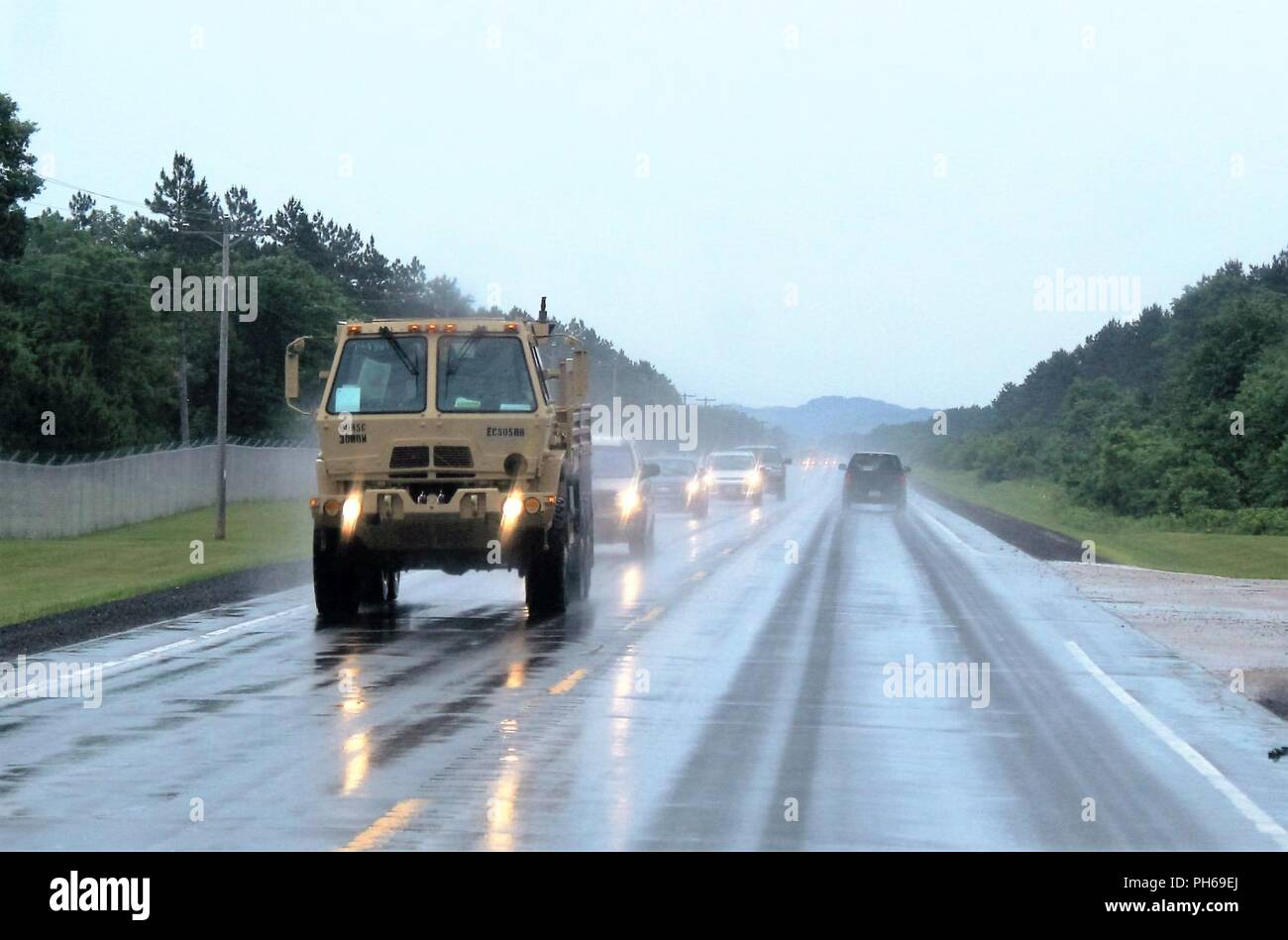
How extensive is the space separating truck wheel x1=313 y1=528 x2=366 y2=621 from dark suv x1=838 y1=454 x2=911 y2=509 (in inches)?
1499

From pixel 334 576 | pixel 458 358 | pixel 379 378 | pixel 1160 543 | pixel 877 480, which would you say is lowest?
pixel 1160 543

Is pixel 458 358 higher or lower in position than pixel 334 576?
higher

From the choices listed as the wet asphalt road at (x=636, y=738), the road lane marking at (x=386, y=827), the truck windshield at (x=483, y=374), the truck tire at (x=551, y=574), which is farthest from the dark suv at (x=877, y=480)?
the road lane marking at (x=386, y=827)

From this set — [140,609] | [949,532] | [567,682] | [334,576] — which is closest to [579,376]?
[334,576]

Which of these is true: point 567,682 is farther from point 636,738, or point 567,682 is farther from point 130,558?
point 130,558

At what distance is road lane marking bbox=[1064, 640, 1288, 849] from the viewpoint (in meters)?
9.73

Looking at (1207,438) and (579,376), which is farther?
(1207,438)

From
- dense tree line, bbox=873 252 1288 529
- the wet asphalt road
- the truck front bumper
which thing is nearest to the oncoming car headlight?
the wet asphalt road

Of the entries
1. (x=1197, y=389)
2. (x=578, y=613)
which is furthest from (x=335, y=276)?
(x=578, y=613)

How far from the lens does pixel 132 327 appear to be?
76.0m

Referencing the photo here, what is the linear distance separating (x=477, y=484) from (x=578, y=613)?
7.99ft

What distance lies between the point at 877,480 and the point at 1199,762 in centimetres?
4671

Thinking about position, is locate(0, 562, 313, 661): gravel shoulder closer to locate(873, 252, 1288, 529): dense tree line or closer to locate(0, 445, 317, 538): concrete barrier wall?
locate(0, 445, 317, 538): concrete barrier wall

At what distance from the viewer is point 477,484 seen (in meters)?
20.2
